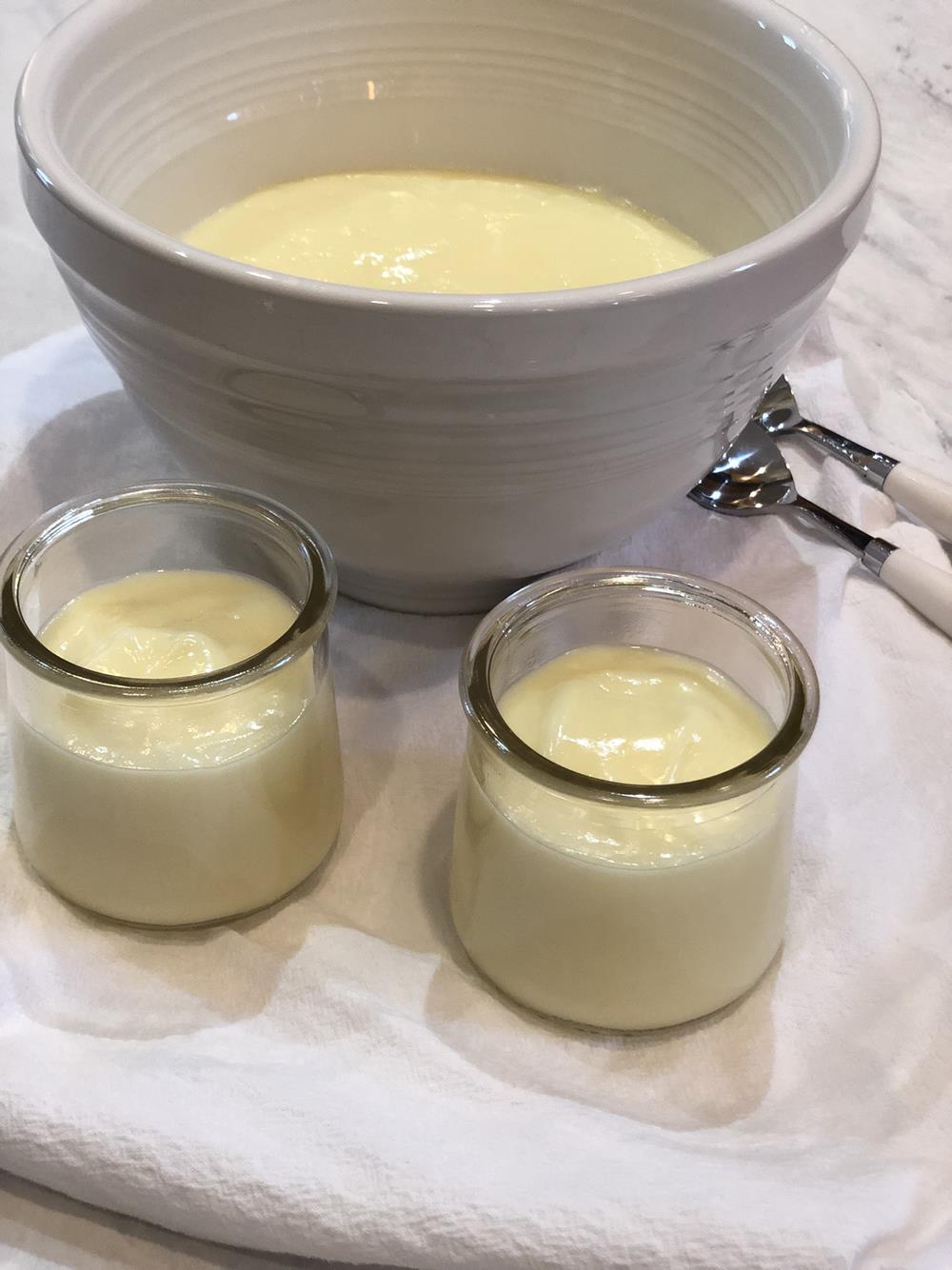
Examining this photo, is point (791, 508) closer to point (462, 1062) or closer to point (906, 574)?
point (906, 574)

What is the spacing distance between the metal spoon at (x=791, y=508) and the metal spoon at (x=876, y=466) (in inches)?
0.8

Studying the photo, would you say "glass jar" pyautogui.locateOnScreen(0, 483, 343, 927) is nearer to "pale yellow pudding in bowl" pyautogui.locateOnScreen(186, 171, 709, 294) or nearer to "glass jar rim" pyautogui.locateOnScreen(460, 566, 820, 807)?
"glass jar rim" pyautogui.locateOnScreen(460, 566, 820, 807)

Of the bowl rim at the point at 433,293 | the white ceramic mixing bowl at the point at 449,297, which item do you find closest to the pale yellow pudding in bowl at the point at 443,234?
the white ceramic mixing bowl at the point at 449,297

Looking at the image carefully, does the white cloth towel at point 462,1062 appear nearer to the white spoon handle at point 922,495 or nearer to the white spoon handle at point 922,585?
the white spoon handle at point 922,585

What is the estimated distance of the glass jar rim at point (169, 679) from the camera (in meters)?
0.49

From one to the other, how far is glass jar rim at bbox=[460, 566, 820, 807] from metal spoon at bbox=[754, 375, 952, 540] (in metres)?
0.28

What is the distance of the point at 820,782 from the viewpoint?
608 mm

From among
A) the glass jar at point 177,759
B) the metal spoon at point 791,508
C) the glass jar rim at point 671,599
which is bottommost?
the glass jar at point 177,759

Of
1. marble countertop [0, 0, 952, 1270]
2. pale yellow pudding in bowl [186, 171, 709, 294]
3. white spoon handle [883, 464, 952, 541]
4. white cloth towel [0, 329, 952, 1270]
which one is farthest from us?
marble countertop [0, 0, 952, 1270]

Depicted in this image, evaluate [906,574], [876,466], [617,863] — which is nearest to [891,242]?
[876,466]

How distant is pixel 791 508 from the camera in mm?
777

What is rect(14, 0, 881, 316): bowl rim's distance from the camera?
0.47m

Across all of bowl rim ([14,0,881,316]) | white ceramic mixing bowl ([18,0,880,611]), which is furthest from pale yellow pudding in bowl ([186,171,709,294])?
bowl rim ([14,0,881,316])

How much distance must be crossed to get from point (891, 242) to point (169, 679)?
868 millimetres
